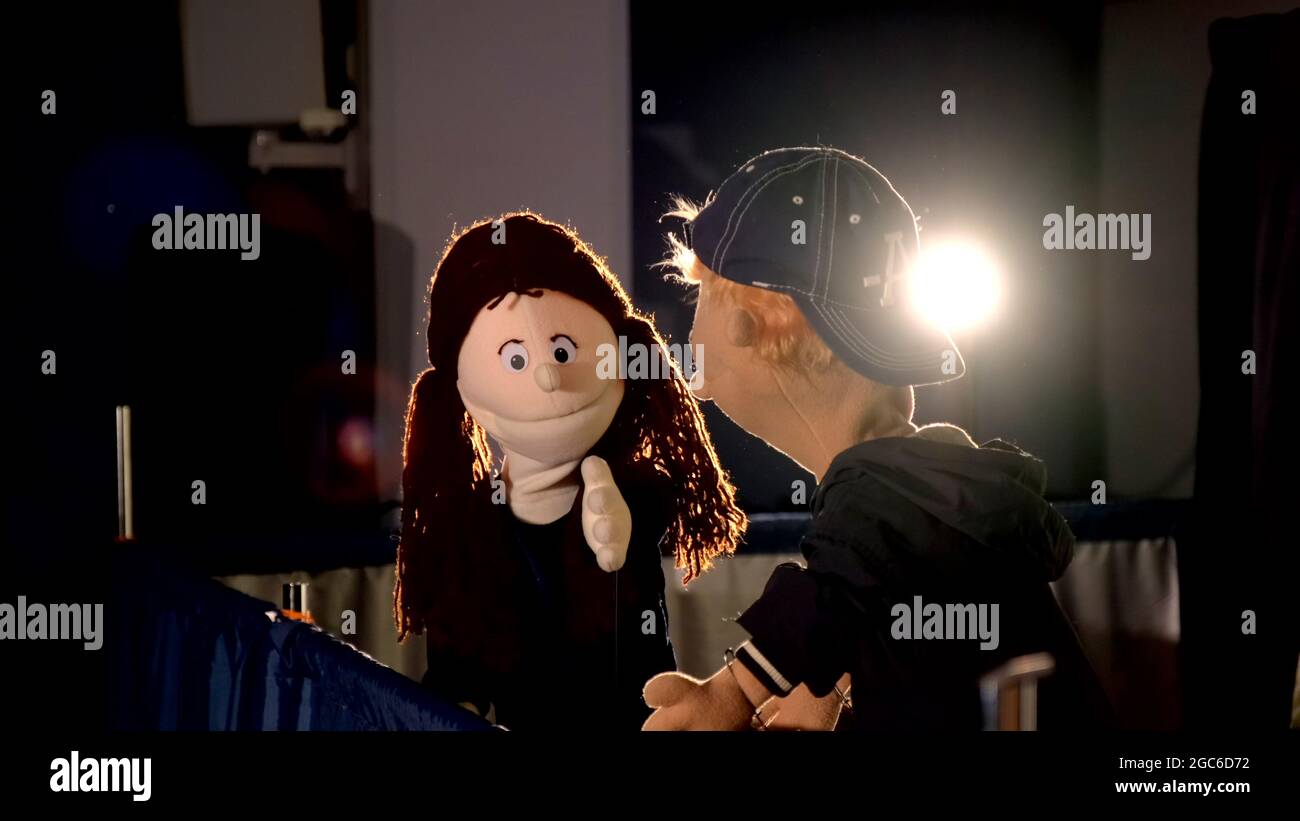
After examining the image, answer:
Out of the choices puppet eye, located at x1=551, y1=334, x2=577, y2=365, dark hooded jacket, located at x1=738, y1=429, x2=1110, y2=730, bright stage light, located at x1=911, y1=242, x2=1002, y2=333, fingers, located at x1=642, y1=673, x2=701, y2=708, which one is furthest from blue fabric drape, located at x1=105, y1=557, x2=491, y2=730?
bright stage light, located at x1=911, y1=242, x2=1002, y2=333

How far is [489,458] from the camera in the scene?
5.53ft

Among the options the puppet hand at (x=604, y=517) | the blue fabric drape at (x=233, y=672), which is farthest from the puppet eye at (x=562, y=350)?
the blue fabric drape at (x=233, y=672)

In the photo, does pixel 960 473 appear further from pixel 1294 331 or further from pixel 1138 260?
pixel 1138 260

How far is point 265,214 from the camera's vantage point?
8.14 ft

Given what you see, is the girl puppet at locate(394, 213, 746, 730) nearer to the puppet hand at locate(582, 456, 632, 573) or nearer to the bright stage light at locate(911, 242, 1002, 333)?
the puppet hand at locate(582, 456, 632, 573)

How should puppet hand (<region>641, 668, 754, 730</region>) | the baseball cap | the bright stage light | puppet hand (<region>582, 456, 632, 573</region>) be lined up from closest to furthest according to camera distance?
puppet hand (<region>641, 668, 754, 730</region>), the baseball cap, puppet hand (<region>582, 456, 632, 573</region>), the bright stage light

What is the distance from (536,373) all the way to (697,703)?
0.49 metres

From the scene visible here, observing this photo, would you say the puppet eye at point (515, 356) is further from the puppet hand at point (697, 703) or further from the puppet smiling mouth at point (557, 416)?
the puppet hand at point (697, 703)

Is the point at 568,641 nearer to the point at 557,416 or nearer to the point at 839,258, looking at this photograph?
the point at 557,416

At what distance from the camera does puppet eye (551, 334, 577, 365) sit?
1513 mm

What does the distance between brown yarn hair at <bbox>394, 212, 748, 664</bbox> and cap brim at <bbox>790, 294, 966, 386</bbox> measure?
→ 0.40 m

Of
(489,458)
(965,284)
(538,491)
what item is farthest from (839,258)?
(965,284)
